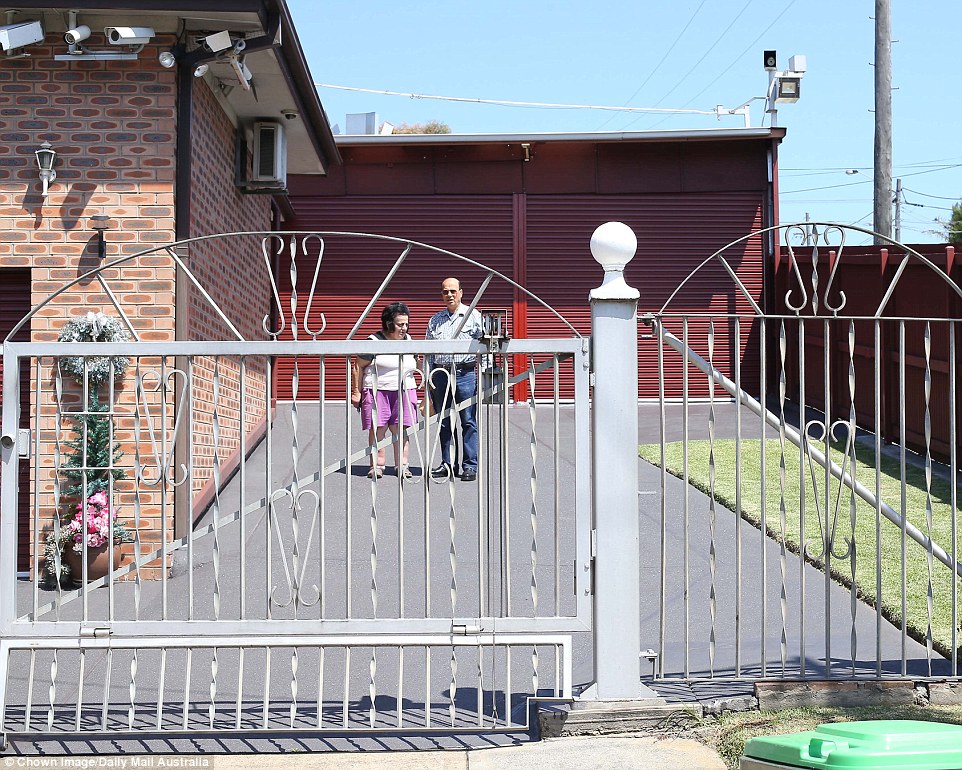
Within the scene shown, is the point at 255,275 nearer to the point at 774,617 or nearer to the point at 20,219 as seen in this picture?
the point at 20,219

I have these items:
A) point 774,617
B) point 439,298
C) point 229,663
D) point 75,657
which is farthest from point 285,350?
point 439,298

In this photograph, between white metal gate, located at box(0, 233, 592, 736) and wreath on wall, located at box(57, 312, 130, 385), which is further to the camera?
wreath on wall, located at box(57, 312, 130, 385)

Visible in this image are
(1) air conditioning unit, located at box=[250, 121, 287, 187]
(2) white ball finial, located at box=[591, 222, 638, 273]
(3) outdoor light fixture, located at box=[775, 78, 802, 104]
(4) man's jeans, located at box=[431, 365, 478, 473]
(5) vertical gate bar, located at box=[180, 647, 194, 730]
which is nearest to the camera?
(5) vertical gate bar, located at box=[180, 647, 194, 730]

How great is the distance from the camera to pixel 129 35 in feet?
25.5

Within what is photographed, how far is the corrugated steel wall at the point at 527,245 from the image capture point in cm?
1639

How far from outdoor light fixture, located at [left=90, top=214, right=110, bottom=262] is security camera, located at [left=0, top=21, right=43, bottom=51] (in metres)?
→ 1.24

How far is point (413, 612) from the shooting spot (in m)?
7.01

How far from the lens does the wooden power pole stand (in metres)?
17.4

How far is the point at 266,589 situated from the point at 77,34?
4.24 meters

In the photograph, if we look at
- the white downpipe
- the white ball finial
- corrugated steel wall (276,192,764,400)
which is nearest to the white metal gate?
the white ball finial

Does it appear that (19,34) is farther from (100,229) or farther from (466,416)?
(466,416)

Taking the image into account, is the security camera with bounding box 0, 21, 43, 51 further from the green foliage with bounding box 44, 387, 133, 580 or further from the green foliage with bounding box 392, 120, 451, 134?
the green foliage with bounding box 392, 120, 451, 134

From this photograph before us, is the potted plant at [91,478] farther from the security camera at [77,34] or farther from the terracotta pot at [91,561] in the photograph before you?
the security camera at [77,34]

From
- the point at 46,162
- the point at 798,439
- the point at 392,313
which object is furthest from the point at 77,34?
the point at 798,439
